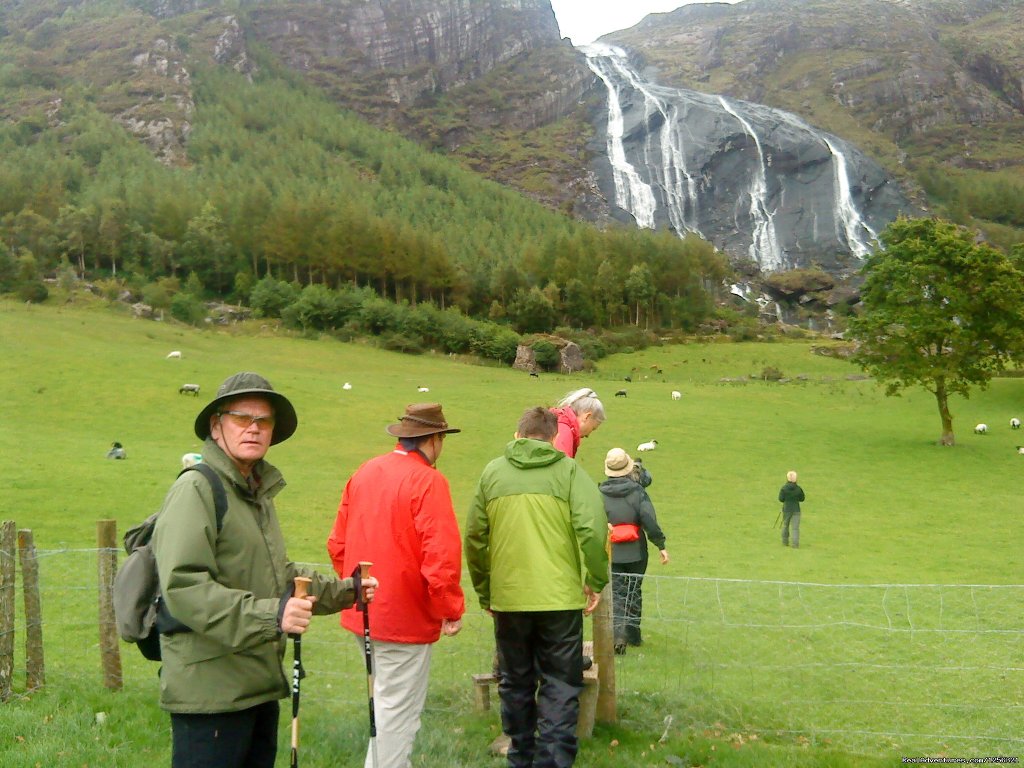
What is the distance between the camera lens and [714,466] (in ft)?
93.2

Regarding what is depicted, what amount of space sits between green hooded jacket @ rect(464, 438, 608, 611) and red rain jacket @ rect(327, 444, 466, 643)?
571 millimetres

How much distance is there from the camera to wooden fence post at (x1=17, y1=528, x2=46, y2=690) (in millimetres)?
7551

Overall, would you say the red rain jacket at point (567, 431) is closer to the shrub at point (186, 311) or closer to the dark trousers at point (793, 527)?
the dark trousers at point (793, 527)

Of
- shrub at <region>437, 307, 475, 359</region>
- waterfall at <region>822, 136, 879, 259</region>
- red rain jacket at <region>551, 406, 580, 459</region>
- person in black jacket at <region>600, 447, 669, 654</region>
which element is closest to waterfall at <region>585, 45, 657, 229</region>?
waterfall at <region>822, 136, 879, 259</region>

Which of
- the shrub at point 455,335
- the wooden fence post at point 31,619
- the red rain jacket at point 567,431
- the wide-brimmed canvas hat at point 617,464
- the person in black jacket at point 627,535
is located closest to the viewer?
the red rain jacket at point 567,431

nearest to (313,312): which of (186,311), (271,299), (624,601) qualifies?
(271,299)

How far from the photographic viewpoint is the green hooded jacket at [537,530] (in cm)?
596

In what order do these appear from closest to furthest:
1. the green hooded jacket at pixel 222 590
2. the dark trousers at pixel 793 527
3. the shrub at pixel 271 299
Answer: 1. the green hooded jacket at pixel 222 590
2. the dark trousers at pixel 793 527
3. the shrub at pixel 271 299

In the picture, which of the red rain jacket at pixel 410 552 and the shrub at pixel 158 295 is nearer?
the red rain jacket at pixel 410 552

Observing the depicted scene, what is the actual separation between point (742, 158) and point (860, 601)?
132 m

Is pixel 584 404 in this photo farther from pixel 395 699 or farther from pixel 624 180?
pixel 624 180

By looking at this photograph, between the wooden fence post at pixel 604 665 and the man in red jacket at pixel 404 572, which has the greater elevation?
the man in red jacket at pixel 404 572

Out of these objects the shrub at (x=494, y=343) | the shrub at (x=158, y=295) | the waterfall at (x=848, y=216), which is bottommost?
the shrub at (x=494, y=343)

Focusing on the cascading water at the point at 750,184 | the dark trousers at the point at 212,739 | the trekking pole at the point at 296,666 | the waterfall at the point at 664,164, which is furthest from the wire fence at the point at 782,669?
the waterfall at the point at 664,164
